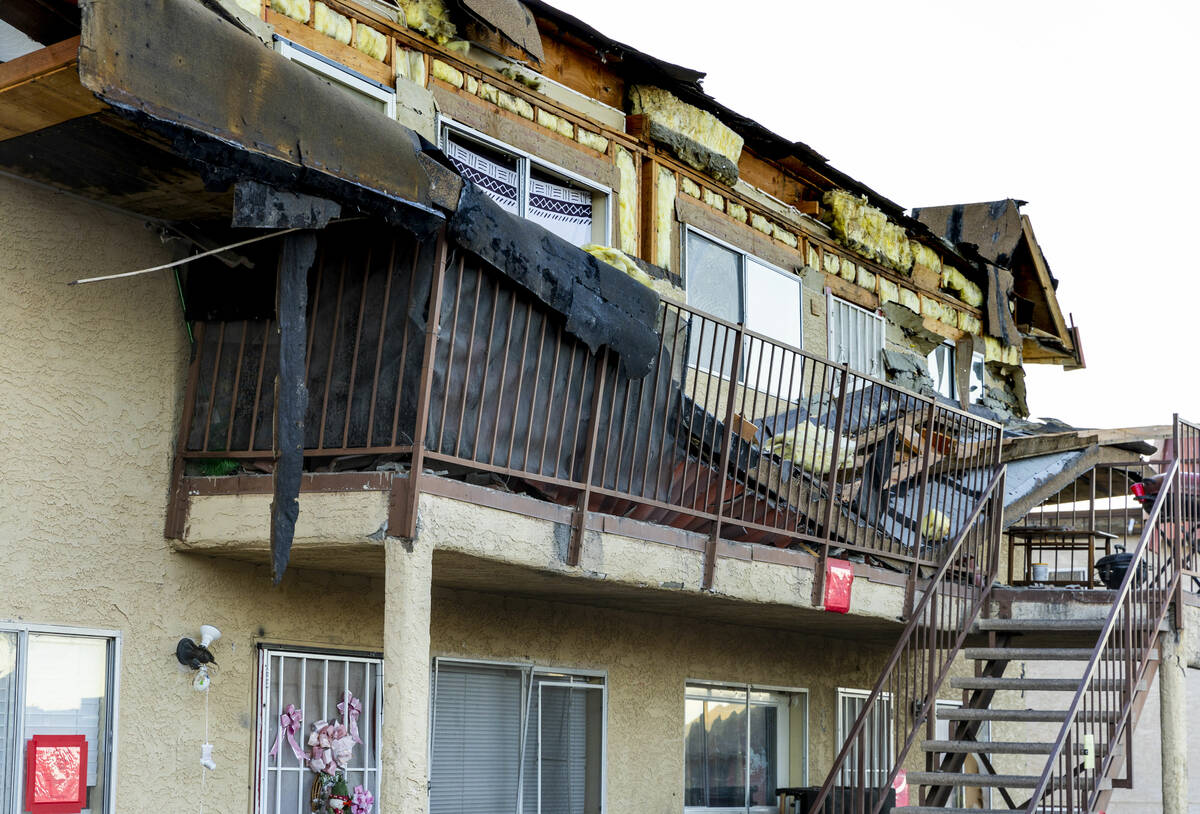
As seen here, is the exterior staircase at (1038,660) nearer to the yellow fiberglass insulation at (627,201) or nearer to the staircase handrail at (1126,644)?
the staircase handrail at (1126,644)

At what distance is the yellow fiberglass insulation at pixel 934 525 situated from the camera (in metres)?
10.7

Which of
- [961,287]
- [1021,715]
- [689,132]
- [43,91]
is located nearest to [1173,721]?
[1021,715]

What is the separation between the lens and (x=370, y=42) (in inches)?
340

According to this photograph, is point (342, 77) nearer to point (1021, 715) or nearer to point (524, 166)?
point (524, 166)

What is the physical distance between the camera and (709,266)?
463 inches

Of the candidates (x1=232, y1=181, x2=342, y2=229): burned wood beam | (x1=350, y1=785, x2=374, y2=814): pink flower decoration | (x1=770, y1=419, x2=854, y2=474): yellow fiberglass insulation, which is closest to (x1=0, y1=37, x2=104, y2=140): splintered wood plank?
(x1=232, y1=181, x2=342, y2=229): burned wood beam

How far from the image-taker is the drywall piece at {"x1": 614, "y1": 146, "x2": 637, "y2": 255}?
1070cm

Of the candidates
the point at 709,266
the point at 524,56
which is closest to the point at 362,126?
the point at 524,56

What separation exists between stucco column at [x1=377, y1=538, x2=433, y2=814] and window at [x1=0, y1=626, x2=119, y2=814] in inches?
57.1

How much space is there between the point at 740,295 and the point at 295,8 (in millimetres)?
5204

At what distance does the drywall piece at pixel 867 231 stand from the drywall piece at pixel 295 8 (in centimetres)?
657

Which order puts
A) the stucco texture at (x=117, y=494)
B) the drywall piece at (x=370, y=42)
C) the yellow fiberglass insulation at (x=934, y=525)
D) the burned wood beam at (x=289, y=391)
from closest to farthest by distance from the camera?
1. the burned wood beam at (x=289, y=391)
2. the stucco texture at (x=117, y=494)
3. the drywall piece at (x=370, y=42)
4. the yellow fiberglass insulation at (x=934, y=525)

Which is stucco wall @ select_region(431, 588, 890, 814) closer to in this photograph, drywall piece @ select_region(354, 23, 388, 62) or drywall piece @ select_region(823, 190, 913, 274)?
drywall piece @ select_region(354, 23, 388, 62)

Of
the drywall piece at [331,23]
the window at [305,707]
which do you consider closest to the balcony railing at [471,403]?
the window at [305,707]
